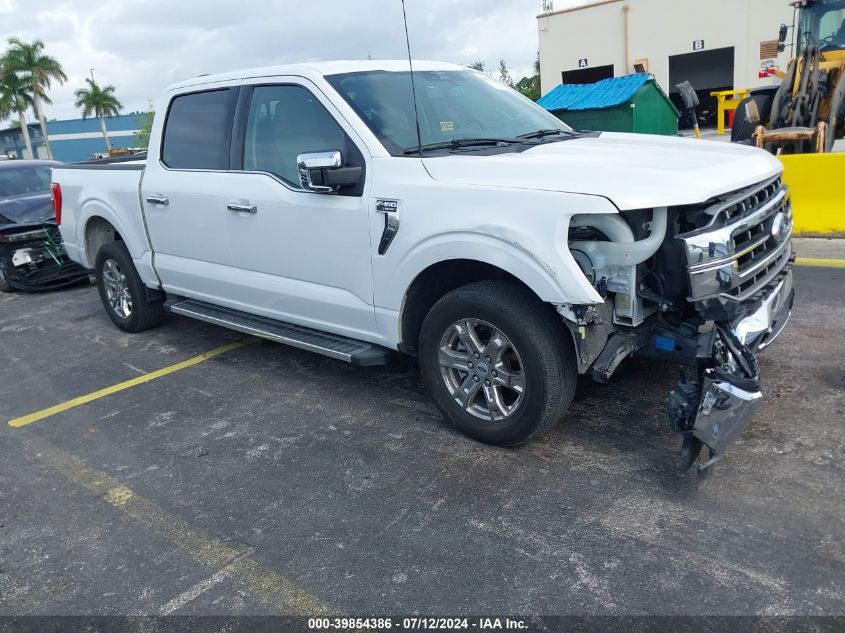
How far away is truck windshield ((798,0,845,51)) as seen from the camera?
12328mm

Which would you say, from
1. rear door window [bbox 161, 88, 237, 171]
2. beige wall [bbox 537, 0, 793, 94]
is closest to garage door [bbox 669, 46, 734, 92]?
beige wall [bbox 537, 0, 793, 94]

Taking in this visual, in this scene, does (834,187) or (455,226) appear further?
(834,187)

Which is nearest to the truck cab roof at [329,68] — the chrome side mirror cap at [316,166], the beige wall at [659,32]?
the chrome side mirror cap at [316,166]

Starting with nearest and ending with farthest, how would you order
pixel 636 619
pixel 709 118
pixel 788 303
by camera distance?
1. pixel 636 619
2. pixel 788 303
3. pixel 709 118

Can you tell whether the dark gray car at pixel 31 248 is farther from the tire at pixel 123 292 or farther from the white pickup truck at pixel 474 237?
the white pickup truck at pixel 474 237

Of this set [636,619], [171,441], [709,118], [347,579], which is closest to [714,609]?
[636,619]

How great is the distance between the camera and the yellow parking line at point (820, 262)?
6652 mm

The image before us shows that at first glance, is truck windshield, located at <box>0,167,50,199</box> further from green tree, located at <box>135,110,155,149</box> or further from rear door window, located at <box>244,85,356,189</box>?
rear door window, located at <box>244,85,356,189</box>

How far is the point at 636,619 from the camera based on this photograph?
8.39 feet

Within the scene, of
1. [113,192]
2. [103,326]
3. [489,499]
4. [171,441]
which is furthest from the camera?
[103,326]

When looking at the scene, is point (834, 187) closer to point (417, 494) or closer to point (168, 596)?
point (417, 494)

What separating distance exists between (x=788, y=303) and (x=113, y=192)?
5.13 meters

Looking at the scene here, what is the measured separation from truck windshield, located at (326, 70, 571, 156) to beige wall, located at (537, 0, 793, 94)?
2551 centimetres

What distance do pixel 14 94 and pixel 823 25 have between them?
204 feet
